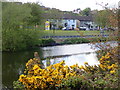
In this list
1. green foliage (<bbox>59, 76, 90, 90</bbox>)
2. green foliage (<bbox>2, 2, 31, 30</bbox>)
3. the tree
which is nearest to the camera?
green foliage (<bbox>59, 76, 90, 90</bbox>)

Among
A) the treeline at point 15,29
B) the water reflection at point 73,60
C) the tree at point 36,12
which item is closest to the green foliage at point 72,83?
the water reflection at point 73,60

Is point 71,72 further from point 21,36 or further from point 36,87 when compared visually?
point 21,36

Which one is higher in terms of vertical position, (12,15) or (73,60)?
(12,15)

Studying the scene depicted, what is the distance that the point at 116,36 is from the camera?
13.4 feet

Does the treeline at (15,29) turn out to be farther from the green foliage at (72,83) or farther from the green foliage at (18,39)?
the green foliage at (72,83)

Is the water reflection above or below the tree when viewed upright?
below

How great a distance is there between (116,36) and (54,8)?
140 ft

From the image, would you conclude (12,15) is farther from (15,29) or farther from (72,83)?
(72,83)

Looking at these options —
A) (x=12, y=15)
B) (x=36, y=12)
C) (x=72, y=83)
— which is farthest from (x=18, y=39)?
(x=72, y=83)

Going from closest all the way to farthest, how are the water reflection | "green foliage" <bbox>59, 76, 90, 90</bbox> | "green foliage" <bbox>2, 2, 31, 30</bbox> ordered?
1. "green foliage" <bbox>59, 76, 90, 90</bbox>
2. the water reflection
3. "green foliage" <bbox>2, 2, 31, 30</bbox>

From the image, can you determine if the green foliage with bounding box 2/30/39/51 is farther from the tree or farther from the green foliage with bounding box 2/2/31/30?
the tree

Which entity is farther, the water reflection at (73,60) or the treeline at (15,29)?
the treeline at (15,29)

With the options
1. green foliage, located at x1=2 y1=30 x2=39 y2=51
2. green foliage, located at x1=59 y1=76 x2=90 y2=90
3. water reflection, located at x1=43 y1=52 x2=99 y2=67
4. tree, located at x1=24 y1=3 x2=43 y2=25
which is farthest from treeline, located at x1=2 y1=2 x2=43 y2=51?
green foliage, located at x1=59 y1=76 x2=90 y2=90

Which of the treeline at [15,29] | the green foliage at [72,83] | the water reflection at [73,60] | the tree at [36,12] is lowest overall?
the water reflection at [73,60]
